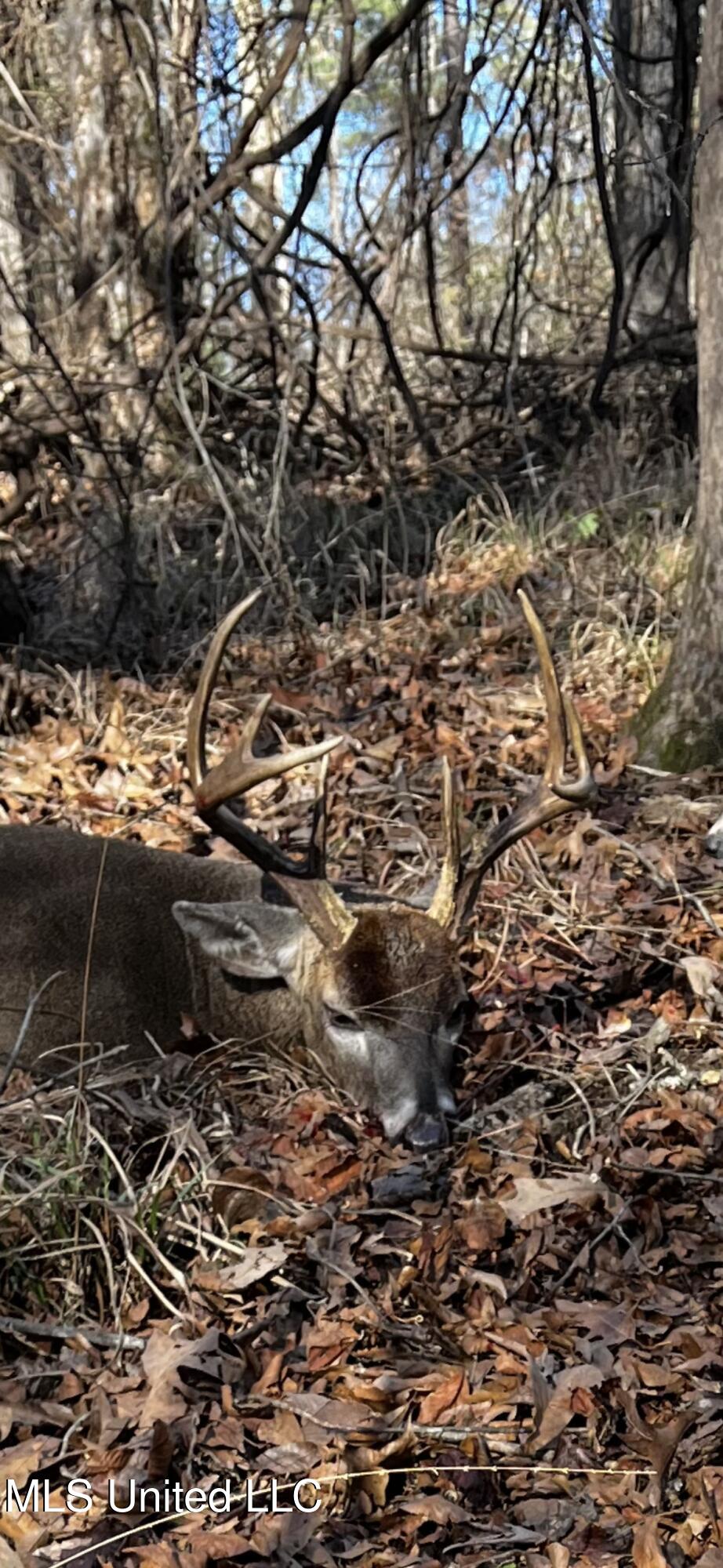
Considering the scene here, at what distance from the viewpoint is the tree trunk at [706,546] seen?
16.6ft

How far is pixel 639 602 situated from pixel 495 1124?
3.66 meters

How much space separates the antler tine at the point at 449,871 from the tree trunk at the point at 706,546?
4.47 ft

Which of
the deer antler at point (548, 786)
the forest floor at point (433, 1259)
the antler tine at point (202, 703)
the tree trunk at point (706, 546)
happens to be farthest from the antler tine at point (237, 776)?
the tree trunk at point (706, 546)

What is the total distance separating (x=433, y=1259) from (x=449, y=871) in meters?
1.34

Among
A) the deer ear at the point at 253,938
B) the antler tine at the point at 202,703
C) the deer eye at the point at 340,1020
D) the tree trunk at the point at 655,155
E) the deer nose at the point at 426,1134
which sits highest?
the tree trunk at the point at 655,155

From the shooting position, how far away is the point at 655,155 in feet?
26.5

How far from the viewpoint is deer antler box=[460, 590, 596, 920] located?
14.3 feet

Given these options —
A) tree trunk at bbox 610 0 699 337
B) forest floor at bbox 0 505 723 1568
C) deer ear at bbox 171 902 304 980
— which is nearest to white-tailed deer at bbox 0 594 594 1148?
deer ear at bbox 171 902 304 980

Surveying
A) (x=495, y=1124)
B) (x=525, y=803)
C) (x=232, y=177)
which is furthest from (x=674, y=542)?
(x=495, y=1124)

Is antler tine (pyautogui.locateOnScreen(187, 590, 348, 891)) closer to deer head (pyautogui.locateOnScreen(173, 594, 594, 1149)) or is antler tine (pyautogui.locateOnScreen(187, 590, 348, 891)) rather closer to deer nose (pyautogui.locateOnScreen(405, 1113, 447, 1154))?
deer head (pyautogui.locateOnScreen(173, 594, 594, 1149))

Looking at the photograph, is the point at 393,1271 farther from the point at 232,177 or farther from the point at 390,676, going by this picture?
the point at 232,177

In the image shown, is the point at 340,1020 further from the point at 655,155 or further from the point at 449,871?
the point at 655,155

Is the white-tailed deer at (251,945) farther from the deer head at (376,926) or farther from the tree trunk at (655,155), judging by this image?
the tree trunk at (655,155)

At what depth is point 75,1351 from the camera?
3.11 meters
